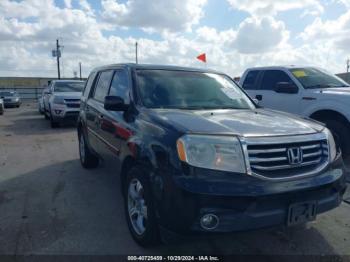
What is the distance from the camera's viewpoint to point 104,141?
4.57m

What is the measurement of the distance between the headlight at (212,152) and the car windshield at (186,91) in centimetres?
108

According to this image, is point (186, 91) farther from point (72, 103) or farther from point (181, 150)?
point (72, 103)

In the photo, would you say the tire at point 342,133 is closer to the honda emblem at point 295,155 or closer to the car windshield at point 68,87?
the honda emblem at point 295,155

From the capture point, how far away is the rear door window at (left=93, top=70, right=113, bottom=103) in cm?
489

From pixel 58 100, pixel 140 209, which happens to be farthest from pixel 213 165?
pixel 58 100

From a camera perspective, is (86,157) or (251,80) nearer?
(86,157)

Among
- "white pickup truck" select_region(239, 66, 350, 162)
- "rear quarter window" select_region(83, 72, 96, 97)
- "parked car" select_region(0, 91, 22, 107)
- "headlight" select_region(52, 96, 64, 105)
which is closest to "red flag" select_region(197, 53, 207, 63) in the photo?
"white pickup truck" select_region(239, 66, 350, 162)

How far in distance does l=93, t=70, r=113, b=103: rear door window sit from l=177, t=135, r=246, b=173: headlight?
2.45 m

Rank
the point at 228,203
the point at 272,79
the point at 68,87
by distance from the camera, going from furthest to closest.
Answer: the point at 68,87
the point at 272,79
the point at 228,203

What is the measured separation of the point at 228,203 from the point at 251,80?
6.15 meters

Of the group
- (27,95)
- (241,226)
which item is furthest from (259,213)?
Answer: (27,95)

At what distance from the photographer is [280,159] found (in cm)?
282

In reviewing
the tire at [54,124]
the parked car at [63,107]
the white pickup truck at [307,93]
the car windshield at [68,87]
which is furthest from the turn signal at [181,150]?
the car windshield at [68,87]

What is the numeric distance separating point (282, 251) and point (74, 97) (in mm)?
10363
